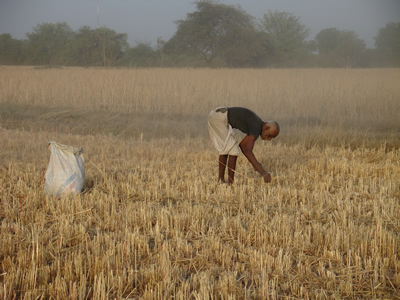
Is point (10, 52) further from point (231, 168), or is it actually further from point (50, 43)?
point (231, 168)

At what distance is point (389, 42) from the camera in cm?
2495

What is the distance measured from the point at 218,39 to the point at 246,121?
19686 mm

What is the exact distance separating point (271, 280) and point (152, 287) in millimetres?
722

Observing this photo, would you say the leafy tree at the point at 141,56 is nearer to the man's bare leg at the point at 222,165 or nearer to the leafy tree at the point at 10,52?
the leafy tree at the point at 10,52

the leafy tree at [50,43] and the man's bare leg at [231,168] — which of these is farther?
the leafy tree at [50,43]

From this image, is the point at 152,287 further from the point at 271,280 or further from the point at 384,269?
the point at 384,269

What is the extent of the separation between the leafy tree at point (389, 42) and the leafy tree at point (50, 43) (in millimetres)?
20229

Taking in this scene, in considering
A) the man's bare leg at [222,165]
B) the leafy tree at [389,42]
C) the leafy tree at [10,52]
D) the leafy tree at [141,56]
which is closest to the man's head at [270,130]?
the man's bare leg at [222,165]

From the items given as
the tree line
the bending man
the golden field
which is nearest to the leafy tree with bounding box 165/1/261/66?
the tree line

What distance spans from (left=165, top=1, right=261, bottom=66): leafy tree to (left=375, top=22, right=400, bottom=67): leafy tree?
7462mm

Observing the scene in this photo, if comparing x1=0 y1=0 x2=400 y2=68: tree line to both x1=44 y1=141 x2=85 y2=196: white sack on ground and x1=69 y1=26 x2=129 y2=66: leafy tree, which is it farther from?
x1=44 y1=141 x2=85 y2=196: white sack on ground

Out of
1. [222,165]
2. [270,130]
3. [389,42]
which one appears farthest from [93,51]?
[270,130]

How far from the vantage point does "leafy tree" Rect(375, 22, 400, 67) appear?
23828 millimetres

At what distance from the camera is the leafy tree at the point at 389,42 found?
78.2 ft
